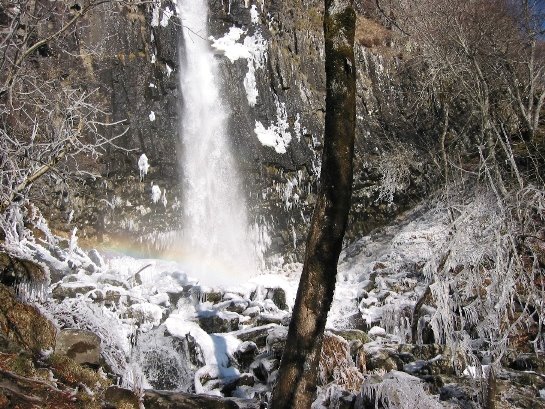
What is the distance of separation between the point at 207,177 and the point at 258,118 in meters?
2.90

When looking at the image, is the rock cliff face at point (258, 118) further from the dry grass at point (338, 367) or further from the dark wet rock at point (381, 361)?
the dry grass at point (338, 367)

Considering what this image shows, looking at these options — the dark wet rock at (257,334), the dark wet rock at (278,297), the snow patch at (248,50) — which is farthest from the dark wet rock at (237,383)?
the snow patch at (248,50)

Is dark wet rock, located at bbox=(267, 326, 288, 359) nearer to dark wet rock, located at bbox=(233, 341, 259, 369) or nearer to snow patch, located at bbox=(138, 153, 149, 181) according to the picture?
dark wet rock, located at bbox=(233, 341, 259, 369)

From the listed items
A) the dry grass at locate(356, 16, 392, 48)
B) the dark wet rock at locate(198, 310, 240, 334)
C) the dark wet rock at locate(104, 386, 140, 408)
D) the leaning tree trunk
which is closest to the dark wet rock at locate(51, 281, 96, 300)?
the dark wet rock at locate(198, 310, 240, 334)

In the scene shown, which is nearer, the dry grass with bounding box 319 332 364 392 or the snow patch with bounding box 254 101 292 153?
the dry grass with bounding box 319 332 364 392

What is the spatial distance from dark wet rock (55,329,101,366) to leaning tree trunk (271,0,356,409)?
2.85m

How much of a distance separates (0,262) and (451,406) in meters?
5.65

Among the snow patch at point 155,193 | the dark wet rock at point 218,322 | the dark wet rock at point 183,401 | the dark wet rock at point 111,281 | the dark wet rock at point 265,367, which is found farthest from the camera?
the snow patch at point 155,193

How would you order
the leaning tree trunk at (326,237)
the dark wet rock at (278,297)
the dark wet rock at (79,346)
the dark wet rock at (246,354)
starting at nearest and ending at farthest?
the leaning tree trunk at (326,237) → the dark wet rock at (79,346) → the dark wet rock at (246,354) → the dark wet rock at (278,297)

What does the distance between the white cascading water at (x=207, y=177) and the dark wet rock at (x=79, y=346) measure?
35.7 ft

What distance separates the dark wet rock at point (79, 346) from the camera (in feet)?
19.0

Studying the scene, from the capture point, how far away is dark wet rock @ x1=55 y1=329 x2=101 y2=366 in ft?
19.0

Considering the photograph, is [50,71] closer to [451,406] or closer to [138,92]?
[138,92]

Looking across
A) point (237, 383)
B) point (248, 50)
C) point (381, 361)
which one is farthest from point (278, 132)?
point (237, 383)
